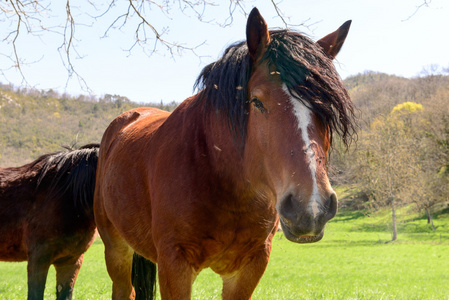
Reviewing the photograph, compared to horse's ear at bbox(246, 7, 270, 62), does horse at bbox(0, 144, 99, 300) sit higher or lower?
lower

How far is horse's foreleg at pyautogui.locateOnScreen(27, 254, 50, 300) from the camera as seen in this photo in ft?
16.9

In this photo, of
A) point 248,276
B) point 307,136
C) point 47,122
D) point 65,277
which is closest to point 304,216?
point 307,136

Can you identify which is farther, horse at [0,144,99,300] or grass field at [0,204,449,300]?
grass field at [0,204,449,300]

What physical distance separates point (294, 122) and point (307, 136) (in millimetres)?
102

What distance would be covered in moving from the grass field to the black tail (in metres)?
2.40

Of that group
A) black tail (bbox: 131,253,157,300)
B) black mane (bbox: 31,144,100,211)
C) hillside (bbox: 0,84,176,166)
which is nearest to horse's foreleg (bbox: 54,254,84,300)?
black mane (bbox: 31,144,100,211)

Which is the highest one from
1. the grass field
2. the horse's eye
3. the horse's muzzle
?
the horse's eye

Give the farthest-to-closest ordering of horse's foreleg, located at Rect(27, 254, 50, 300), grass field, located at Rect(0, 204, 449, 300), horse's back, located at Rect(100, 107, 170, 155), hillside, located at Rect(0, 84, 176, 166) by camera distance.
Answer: hillside, located at Rect(0, 84, 176, 166)
grass field, located at Rect(0, 204, 449, 300)
horse's foreleg, located at Rect(27, 254, 50, 300)
horse's back, located at Rect(100, 107, 170, 155)

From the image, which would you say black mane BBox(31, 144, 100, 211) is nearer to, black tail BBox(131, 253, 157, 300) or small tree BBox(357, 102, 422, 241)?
black tail BBox(131, 253, 157, 300)

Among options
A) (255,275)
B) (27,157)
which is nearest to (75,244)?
(255,275)

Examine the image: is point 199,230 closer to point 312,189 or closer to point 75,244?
point 312,189

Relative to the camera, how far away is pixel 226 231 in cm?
259

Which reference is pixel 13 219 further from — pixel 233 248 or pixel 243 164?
pixel 243 164

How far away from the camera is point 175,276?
2555 millimetres
